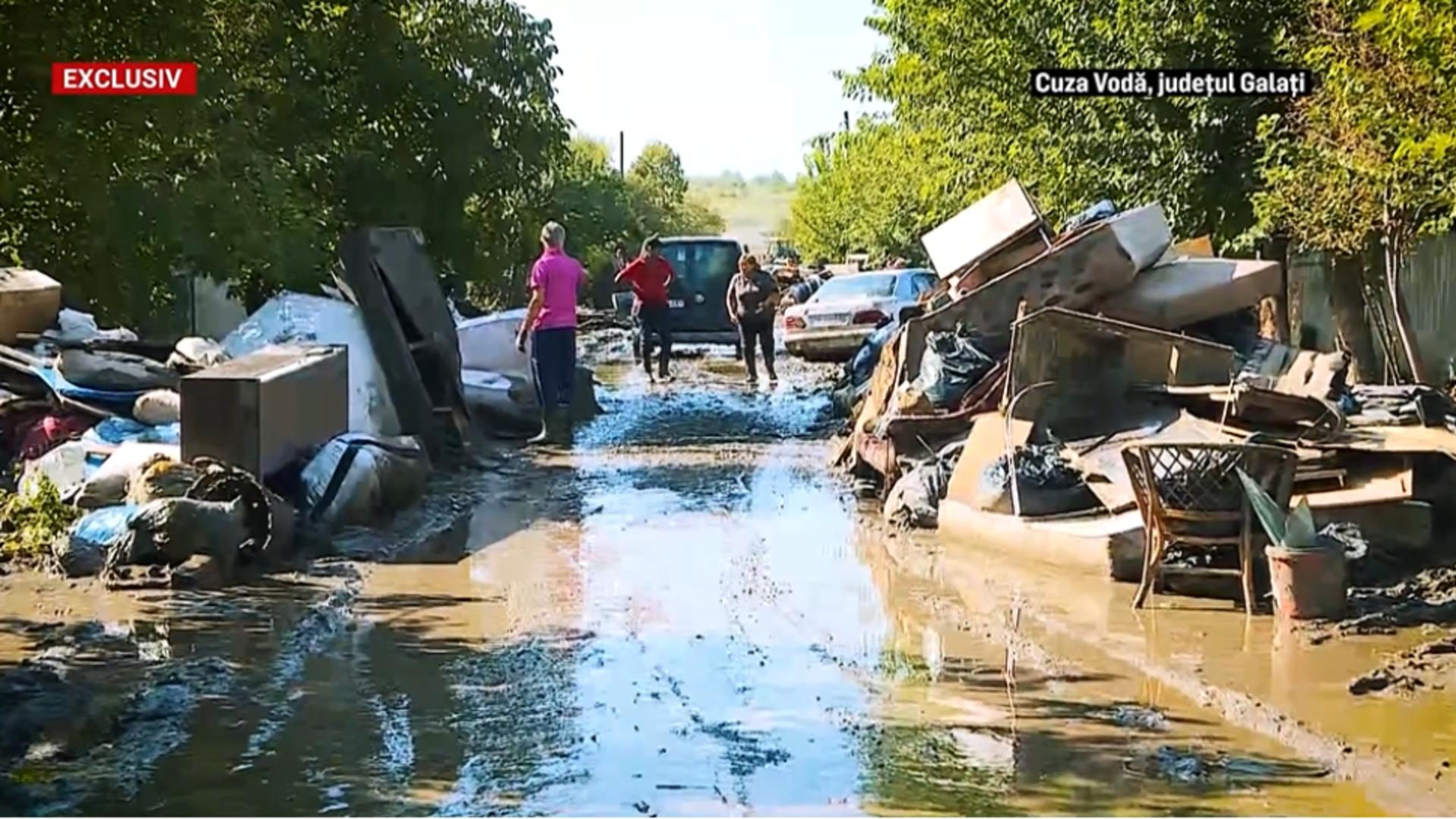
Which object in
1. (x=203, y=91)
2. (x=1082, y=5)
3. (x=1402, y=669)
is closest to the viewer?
(x=1402, y=669)

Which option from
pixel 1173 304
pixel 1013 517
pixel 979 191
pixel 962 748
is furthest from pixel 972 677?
pixel 979 191

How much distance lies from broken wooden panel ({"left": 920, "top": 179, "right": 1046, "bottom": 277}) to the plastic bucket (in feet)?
18.2

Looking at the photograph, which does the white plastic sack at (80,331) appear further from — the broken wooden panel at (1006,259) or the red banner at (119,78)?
the broken wooden panel at (1006,259)

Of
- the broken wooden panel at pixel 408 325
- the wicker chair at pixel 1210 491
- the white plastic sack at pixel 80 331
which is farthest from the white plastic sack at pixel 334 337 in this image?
the wicker chair at pixel 1210 491

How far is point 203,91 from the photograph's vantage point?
8789 mm

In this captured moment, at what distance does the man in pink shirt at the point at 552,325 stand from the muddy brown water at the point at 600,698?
565cm

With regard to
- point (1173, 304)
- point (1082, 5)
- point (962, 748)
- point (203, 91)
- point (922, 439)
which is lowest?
point (962, 748)

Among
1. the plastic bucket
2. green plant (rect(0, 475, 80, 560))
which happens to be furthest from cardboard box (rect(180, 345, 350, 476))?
the plastic bucket

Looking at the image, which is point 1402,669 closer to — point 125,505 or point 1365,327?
point 125,505

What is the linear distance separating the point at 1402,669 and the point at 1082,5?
10249mm

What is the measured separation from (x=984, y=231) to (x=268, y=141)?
599 centimetres

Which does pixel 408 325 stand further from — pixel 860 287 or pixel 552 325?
pixel 860 287

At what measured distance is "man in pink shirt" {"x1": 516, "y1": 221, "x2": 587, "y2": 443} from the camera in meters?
16.6

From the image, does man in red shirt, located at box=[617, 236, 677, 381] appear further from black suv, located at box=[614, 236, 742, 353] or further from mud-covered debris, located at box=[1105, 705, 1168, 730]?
mud-covered debris, located at box=[1105, 705, 1168, 730]
